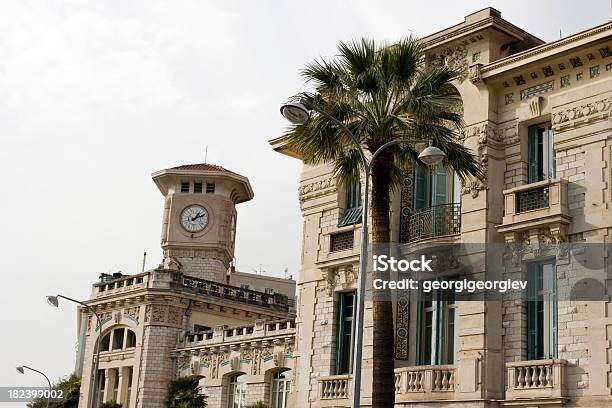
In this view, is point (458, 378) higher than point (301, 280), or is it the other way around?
point (301, 280)

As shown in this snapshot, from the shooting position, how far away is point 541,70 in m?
24.3

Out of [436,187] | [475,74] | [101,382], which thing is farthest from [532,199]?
[101,382]

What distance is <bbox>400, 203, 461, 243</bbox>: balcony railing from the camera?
83.7ft

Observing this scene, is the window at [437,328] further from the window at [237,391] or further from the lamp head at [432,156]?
the window at [237,391]

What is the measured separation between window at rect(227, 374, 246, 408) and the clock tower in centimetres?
1482

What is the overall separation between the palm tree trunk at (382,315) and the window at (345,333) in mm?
5938

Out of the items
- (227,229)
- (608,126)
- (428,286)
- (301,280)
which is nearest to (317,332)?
(301,280)

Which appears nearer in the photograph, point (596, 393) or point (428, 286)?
point (596, 393)

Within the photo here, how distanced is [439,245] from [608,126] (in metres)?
5.25

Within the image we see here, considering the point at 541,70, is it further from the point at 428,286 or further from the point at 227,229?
the point at 227,229

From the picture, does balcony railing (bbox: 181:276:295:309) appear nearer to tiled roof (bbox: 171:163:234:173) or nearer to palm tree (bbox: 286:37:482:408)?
tiled roof (bbox: 171:163:234:173)

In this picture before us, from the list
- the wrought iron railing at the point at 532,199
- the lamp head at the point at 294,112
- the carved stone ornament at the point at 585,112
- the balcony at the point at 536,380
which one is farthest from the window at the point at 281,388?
the lamp head at the point at 294,112

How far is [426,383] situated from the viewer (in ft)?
79.8

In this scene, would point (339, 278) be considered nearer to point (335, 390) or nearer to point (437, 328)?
point (335, 390)
